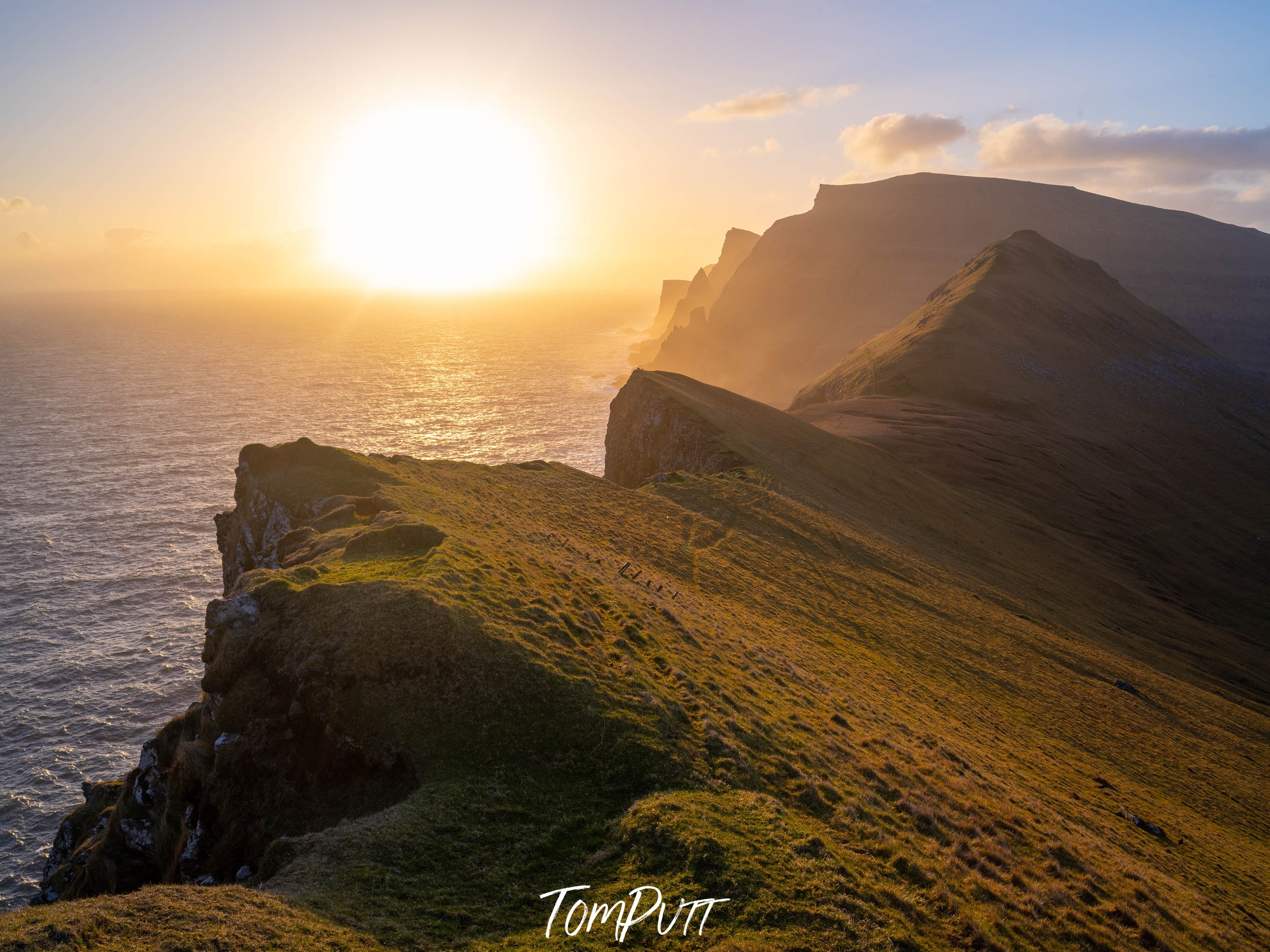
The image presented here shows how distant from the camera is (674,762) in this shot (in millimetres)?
16875

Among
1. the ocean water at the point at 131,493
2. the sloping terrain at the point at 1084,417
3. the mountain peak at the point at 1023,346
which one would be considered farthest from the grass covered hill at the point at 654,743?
the mountain peak at the point at 1023,346

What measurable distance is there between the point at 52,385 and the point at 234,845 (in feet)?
565

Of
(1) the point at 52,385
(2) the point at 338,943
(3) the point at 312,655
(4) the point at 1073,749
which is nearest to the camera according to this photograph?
(2) the point at 338,943

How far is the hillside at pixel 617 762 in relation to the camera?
13.3 m

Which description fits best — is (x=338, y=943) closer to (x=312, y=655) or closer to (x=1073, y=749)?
(x=312, y=655)

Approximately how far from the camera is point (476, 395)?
156625 millimetres

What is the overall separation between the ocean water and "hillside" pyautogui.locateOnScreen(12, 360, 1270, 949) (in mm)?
23103

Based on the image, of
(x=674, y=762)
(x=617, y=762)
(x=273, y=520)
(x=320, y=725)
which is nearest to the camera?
(x=617, y=762)

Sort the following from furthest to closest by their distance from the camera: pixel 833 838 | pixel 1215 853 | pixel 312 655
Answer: pixel 1215 853 < pixel 312 655 < pixel 833 838

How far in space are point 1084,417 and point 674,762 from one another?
111887 millimetres

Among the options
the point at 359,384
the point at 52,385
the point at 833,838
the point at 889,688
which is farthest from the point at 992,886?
the point at 52,385

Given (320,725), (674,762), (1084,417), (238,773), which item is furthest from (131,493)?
(1084,417)

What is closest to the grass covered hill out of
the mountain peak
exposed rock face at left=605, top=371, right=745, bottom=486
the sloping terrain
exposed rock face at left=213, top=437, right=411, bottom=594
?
exposed rock face at left=213, top=437, right=411, bottom=594

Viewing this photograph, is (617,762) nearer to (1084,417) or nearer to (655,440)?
(655,440)
